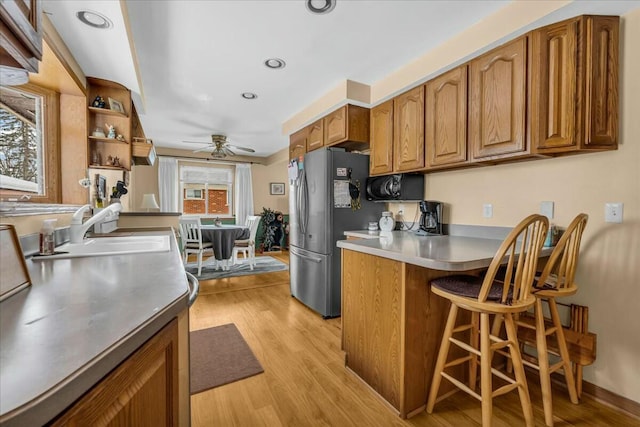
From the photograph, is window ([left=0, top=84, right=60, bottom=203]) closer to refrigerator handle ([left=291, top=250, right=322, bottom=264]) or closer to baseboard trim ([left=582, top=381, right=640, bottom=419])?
refrigerator handle ([left=291, top=250, right=322, bottom=264])

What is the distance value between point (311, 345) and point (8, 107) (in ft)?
8.04

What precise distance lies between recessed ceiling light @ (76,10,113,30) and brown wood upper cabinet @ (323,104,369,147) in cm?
192

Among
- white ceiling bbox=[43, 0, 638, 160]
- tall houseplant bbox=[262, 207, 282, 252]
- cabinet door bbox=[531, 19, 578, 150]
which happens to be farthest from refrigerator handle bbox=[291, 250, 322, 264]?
tall houseplant bbox=[262, 207, 282, 252]

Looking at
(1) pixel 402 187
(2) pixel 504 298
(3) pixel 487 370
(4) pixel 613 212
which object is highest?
(1) pixel 402 187

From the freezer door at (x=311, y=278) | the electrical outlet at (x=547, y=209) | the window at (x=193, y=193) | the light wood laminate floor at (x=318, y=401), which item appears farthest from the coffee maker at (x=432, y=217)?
the window at (x=193, y=193)

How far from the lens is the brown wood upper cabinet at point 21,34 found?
66 cm

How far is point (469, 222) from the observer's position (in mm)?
2311

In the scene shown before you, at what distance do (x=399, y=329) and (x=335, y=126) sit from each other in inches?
85.1

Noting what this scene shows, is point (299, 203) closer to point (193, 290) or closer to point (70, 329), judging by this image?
point (193, 290)

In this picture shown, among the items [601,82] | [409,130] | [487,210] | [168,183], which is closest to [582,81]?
[601,82]

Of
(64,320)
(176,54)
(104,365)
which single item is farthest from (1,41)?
(176,54)

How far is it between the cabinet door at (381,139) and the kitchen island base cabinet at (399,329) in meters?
1.22

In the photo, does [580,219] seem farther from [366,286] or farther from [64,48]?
[64,48]

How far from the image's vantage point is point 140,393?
619mm
